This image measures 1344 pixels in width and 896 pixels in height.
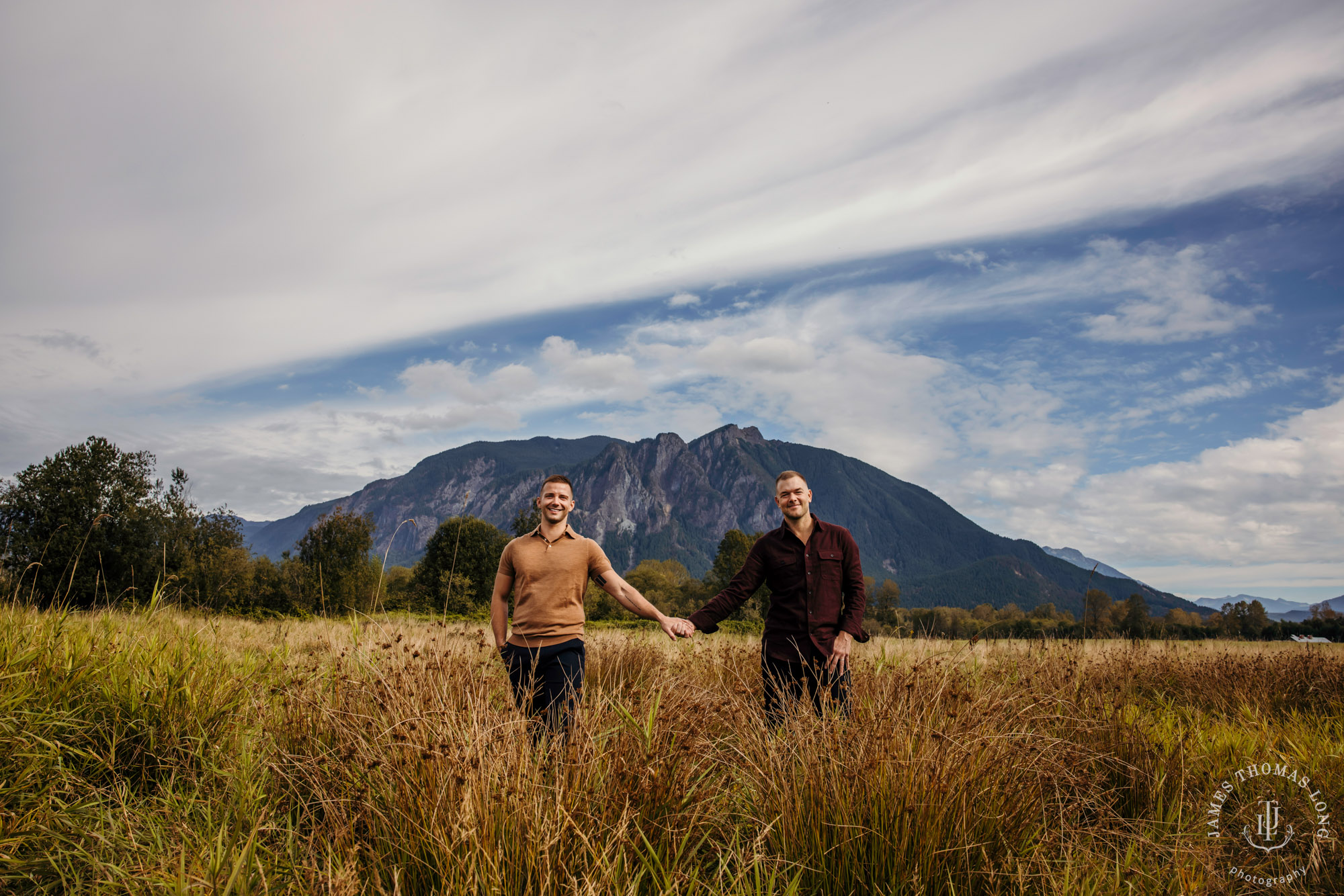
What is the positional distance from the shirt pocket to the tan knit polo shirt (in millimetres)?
1569

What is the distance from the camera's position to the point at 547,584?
4.39m

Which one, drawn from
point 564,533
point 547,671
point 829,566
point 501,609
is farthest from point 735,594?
point 501,609

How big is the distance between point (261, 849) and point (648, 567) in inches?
3025

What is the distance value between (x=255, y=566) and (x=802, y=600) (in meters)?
49.3

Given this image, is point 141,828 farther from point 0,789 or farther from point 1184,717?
point 1184,717

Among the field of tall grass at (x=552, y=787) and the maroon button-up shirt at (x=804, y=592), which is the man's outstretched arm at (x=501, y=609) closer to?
the field of tall grass at (x=552, y=787)

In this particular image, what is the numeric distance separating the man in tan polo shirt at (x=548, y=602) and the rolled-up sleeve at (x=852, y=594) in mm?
1400

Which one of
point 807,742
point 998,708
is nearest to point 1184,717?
point 998,708

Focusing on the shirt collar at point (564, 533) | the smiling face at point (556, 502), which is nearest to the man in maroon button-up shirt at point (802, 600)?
the shirt collar at point (564, 533)

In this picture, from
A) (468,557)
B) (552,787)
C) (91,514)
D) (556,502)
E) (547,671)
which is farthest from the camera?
(468,557)

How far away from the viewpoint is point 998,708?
3953mm

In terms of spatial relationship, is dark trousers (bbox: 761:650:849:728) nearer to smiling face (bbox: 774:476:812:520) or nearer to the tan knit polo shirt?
smiling face (bbox: 774:476:812:520)

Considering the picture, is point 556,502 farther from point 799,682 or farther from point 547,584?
point 799,682

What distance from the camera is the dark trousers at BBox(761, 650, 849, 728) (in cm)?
445
